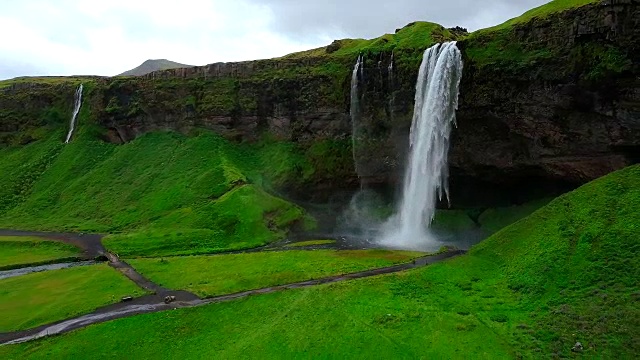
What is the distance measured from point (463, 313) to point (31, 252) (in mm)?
44959

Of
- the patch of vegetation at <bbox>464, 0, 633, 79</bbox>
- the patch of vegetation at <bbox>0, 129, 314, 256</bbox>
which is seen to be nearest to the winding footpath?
the patch of vegetation at <bbox>0, 129, 314, 256</bbox>

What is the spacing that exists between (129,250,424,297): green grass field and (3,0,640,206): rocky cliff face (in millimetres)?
16946

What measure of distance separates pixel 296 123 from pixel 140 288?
128ft

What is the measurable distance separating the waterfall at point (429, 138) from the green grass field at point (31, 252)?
3114cm

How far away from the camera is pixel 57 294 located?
A: 35.8 m

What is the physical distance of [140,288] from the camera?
1416 inches

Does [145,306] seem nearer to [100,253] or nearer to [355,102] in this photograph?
[100,253]

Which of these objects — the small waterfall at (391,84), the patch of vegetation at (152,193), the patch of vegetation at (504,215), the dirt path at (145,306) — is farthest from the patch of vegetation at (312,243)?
the small waterfall at (391,84)

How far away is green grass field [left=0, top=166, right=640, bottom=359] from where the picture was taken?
2323 centimetres

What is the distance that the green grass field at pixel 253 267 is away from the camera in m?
34.5

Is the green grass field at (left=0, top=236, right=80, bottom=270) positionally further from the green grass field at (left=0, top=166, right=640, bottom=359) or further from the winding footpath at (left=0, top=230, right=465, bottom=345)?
the green grass field at (left=0, top=166, right=640, bottom=359)

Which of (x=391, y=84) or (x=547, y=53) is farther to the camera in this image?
(x=391, y=84)

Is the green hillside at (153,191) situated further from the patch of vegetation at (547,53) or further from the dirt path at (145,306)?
the patch of vegetation at (547,53)

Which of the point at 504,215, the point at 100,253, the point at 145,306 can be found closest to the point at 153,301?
the point at 145,306
